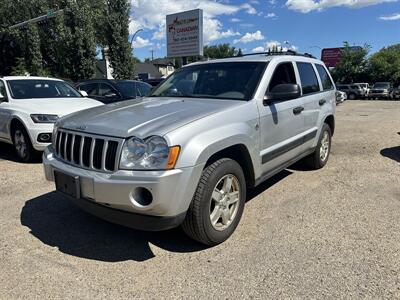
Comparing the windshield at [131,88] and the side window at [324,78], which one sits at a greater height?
the side window at [324,78]

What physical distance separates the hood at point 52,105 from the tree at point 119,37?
21372 mm

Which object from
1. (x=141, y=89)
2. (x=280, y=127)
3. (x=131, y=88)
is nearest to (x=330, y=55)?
(x=141, y=89)

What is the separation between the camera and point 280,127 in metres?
4.28

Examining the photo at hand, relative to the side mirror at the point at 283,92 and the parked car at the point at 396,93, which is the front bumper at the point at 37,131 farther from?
the parked car at the point at 396,93

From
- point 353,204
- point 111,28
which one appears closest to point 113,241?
point 353,204

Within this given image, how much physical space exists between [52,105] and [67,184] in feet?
13.4

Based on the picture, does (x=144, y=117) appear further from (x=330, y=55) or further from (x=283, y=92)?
(x=330, y=55)

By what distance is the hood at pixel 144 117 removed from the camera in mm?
3033

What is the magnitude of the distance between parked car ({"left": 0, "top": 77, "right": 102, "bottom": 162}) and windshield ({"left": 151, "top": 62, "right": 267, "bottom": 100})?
2.60 metres

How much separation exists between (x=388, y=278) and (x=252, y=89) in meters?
2.18

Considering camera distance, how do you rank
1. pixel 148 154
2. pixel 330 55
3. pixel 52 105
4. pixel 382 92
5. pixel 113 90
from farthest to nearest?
pixel 330 55 → pixel 382 92 → pixel 113 90 → pixel 52 105 → pixel 148 154

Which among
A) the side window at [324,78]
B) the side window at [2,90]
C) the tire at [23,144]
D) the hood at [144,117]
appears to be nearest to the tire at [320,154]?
the side window at [324,78]

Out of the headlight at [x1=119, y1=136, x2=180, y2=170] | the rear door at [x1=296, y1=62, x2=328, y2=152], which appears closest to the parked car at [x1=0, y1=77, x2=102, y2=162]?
the headlight at [x1=119, y1=136, x2=180, y2=170]

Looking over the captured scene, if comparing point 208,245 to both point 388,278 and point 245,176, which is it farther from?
point 388,278
